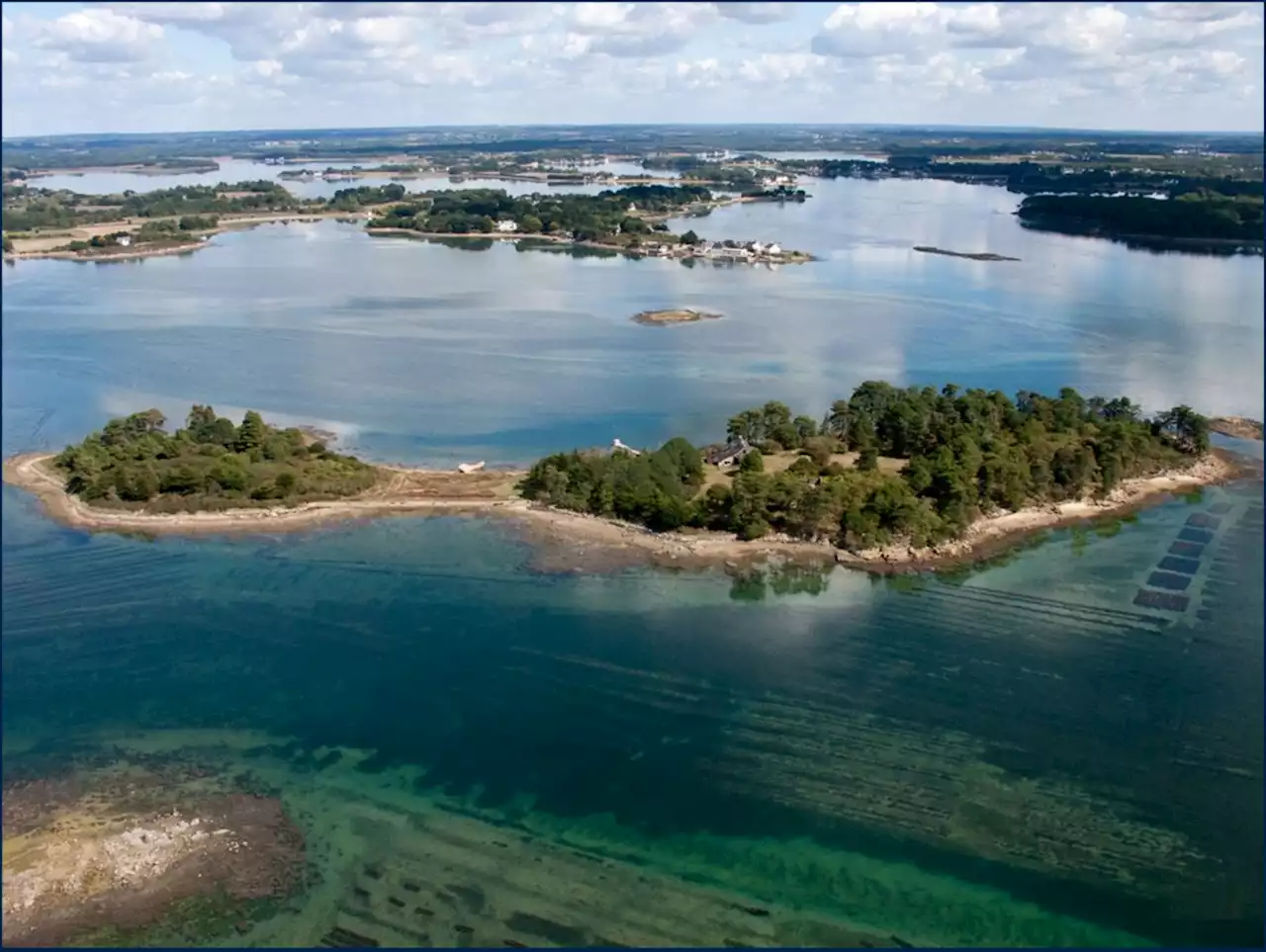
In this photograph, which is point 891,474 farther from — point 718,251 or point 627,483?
point 718,251

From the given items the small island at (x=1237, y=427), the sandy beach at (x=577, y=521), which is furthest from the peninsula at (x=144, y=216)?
the small island at (x=1237, y=427)

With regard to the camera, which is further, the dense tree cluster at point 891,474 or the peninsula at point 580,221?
the peninsula at point 580,221

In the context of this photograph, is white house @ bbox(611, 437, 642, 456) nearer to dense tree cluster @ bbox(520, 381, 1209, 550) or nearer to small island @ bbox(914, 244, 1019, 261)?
dense tree cluster @ bbox(520, 381, 1209, 550)

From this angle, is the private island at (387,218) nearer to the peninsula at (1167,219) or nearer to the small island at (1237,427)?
the peninsula at (1167,219)

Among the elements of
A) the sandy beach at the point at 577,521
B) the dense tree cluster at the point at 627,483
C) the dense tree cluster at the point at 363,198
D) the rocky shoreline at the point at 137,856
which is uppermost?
the dense tree cluster at the point at 363,198

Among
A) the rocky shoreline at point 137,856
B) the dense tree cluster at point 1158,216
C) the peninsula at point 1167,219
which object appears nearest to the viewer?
the rocky shoreline at point 137,856
